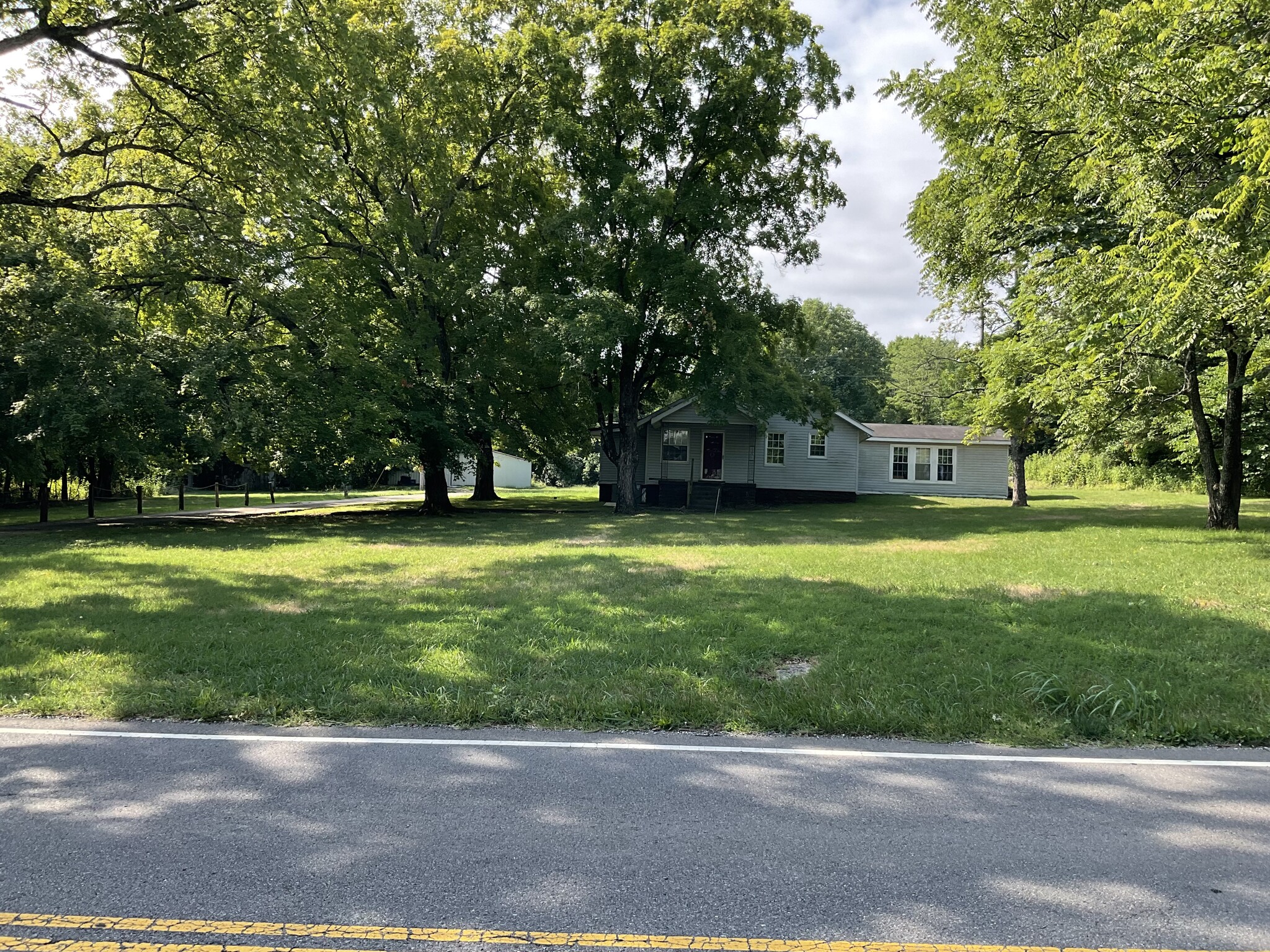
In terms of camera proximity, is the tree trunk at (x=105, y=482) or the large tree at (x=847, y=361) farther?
the large tree at (x=847, y=361)

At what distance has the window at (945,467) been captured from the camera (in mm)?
36312

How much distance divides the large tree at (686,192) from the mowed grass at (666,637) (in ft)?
32.6

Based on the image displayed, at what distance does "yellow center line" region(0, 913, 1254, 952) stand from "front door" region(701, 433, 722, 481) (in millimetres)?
27816

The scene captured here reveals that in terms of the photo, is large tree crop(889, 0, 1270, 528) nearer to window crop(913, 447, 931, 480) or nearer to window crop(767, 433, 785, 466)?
window crop(767, 433, 785, 466)

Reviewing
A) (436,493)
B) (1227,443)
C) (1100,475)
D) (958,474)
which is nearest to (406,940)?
(1227,443)

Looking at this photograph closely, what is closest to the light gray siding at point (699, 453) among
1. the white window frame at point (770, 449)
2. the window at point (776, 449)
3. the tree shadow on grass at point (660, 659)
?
the white window frame at point (770, 449)

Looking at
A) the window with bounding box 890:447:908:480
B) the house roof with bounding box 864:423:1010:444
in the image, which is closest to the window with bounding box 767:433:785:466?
the house roof with bounding box 864:423:1010:444

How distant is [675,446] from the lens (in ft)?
100

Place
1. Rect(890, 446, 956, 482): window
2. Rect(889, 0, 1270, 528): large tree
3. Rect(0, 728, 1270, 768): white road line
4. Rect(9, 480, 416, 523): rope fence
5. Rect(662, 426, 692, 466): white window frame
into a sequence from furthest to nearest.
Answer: Rect(890, 446, 956, 482): window
Rect(662, 426, 692, 466): white window frame
Rect(9, 480, 416, 523): rope fence
Rect(889, 0, 1270, 528): large tree
Rect(0, 728, 1270, 768): white road line

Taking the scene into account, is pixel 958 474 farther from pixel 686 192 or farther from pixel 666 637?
pixel 666 637

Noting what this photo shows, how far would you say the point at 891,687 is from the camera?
5836 mm

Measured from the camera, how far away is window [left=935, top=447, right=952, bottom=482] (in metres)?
36.3

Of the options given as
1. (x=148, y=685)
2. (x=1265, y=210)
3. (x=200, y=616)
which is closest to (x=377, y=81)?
(x=200, y=616)

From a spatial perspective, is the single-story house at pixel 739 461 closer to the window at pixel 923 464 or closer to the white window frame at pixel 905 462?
the window at pixel 923 464
